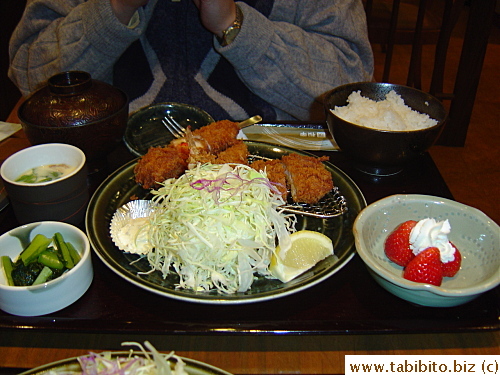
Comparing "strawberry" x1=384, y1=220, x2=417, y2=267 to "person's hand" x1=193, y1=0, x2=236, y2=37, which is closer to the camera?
"strawberry" x1=384, y1=220, x2=417, y2=267

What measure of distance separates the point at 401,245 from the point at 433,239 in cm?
9

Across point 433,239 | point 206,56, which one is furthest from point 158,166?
point 433,239

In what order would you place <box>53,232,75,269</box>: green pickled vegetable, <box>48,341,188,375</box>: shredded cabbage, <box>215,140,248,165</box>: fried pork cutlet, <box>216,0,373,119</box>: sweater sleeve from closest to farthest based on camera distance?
1. <box>48,341,188,375</box>: shredded cabbage
2. <box>53,232,75,269</box>: green pickled vegetable
3. <box>215,140,248,165</box>: fried pork cutlet
4. <box>216,0,373,119</box>: sweater sleeve

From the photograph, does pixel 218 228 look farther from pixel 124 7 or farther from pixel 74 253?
pixel 124 7

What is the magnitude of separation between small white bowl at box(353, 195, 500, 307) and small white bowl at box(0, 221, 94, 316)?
752mm

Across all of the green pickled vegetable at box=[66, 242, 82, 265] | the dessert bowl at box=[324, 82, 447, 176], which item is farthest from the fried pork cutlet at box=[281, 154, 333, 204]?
the green pickled vegetable at box=[66, 242, 82, 265]

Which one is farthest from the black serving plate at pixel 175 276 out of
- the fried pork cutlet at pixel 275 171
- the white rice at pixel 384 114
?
the white rice at pixel 384 114

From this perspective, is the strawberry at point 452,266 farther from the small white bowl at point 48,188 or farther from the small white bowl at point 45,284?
the small white bowl at point 48,188

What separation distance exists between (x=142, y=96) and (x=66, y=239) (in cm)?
116

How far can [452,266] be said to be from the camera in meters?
1.18

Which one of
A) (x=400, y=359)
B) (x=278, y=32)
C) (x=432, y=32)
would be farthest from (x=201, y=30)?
(x=432, y=32)

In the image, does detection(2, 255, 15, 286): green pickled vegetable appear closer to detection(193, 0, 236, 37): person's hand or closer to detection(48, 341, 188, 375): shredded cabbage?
detection(48, 341, 188, 375): shredded cabbage

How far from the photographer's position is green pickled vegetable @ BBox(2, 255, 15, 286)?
1.12 m

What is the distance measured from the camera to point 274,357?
112 centimetres
